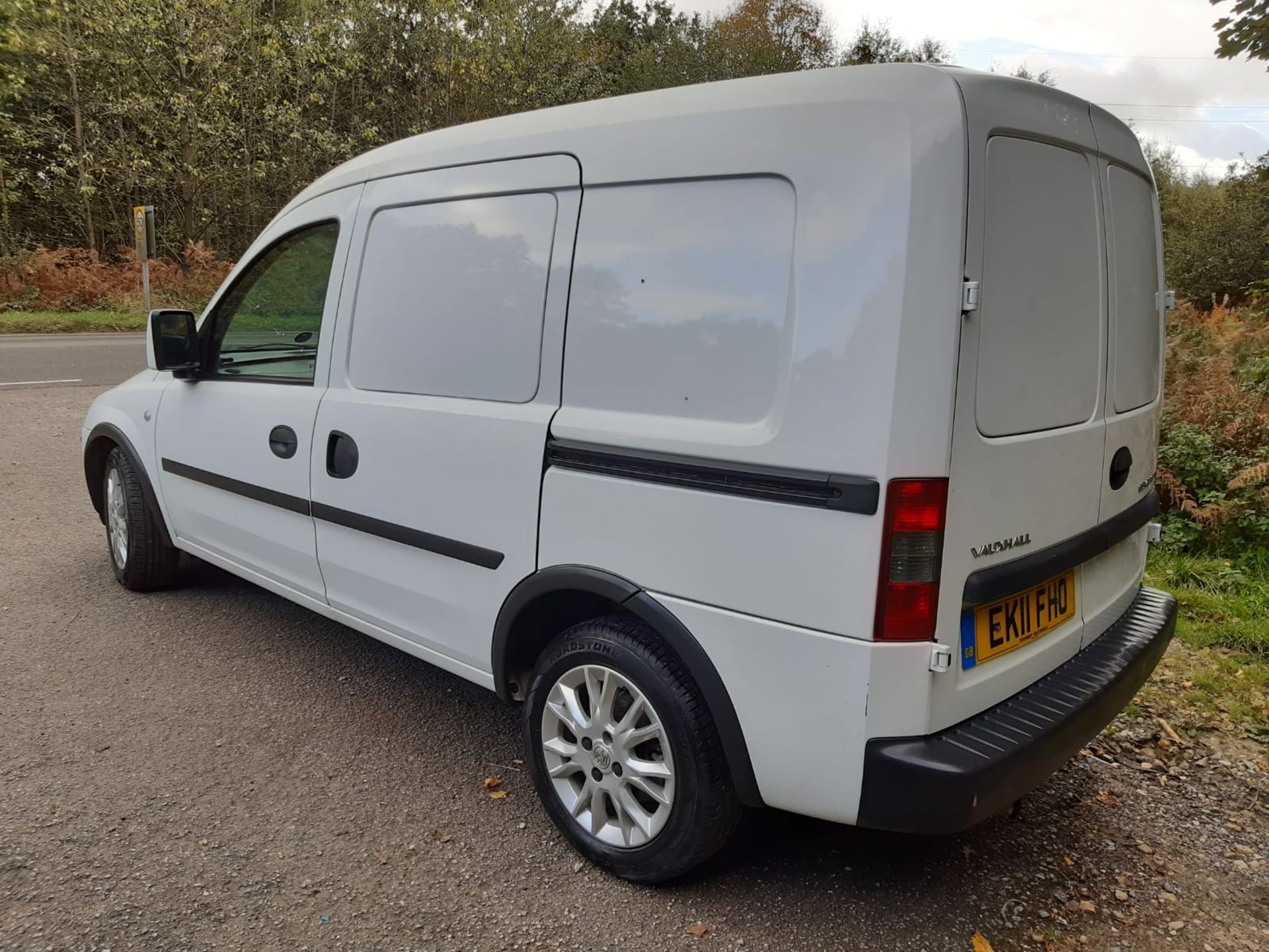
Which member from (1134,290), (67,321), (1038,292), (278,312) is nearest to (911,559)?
(1038,292)

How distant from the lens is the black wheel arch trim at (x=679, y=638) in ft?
7.33

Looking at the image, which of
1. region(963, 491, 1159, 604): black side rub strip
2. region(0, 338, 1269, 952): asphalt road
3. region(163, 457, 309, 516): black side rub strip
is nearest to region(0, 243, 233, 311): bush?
region(163, 457, 309, 516): black side rub strip

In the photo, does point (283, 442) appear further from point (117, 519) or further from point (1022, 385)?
point (1022, 385)

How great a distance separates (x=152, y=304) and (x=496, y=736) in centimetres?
2059

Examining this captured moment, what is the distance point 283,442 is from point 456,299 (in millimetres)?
1053

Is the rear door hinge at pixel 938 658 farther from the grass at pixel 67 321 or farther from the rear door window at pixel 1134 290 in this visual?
the grass at pixel 67 321

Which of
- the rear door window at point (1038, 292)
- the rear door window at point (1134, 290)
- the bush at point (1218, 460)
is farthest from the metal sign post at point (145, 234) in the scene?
the rear door window at point (1038, 292)

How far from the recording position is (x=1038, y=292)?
86.7 inches

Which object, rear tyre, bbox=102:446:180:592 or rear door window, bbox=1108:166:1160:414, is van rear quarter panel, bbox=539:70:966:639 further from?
rear tyre, bbox=102:446:180:592

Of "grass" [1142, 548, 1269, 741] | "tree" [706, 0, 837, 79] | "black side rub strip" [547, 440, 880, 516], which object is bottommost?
"grass" [1142, 548, 1269, 741]

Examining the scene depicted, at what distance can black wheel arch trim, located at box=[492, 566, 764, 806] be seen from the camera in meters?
2.23

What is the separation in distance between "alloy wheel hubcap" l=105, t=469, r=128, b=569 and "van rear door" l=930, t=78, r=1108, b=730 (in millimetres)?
4047

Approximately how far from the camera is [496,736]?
3330mm

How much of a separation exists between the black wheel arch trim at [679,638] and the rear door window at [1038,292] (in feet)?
2.80
